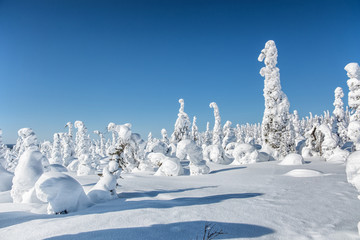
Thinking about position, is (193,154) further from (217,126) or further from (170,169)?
(217,126)

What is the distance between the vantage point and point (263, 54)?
1736 cm

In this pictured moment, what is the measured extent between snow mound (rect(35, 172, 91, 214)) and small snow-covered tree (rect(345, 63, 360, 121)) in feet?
51.0

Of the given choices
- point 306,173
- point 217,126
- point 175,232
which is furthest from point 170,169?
point 217,126

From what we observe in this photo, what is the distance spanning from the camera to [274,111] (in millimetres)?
16281

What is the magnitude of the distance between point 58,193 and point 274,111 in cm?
1578

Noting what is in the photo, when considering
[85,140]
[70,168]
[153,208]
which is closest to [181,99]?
[85,140]

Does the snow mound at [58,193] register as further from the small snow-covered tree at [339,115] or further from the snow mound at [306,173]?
the small snow-covered tree at [339,115]

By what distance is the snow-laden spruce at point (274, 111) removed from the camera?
638 inches

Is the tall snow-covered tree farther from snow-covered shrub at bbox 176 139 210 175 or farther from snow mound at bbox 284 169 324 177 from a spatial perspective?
snow mound at bbox 284 169 324 177

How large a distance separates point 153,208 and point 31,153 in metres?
4.64

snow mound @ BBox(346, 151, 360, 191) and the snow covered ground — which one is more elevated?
snow mound @ BBox(346, 151, 360, 191)

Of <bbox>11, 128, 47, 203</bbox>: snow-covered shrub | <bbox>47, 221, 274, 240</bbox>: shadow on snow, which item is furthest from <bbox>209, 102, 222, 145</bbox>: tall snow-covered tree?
<bbox>47, 221, 274, 240</bbox>: shadow on snow

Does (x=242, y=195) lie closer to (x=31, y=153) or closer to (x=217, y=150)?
(x=31, y=153)

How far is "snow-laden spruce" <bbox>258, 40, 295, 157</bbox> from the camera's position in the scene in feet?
53.2
